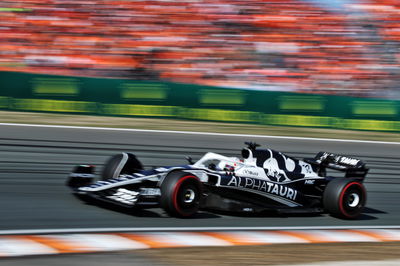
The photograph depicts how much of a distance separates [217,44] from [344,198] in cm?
772

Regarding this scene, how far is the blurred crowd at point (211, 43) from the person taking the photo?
13859 millimetres

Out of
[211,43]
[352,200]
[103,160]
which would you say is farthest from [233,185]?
[211,43]

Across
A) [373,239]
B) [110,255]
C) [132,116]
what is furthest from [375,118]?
[110,255]

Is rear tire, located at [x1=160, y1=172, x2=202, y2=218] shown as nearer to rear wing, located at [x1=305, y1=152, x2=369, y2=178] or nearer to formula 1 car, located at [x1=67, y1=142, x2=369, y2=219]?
formula 1 car, located at [x1=67, y1=142, x2=369, y2=219]

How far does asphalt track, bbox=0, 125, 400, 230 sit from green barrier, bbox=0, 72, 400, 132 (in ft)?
4.49

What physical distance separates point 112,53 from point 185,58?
1.67 meters

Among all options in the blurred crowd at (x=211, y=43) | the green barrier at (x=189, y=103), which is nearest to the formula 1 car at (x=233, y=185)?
the green barrier at (x=189, y=103)

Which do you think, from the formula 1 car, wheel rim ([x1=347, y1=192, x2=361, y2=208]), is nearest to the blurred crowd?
the formula 1 car

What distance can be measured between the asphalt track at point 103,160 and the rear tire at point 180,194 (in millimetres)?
124

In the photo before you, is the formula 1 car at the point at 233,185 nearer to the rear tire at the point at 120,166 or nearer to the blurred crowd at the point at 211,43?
the rear tire at the point at 120,166

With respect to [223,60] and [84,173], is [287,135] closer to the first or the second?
[223,60]

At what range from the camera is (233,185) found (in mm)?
7289

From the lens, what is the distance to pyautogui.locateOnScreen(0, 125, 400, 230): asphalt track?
22.0 ft

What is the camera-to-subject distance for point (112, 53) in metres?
14.1
